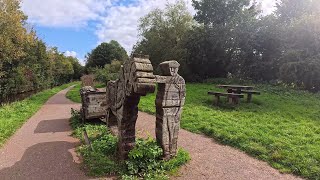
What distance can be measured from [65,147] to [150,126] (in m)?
3.48

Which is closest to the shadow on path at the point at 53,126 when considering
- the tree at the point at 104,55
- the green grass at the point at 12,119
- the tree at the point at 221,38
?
the green grass at the point at 12,119

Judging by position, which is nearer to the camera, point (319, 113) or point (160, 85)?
point (160, 85)

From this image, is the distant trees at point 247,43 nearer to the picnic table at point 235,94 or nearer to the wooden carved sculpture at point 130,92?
the picnic table at point 235,94

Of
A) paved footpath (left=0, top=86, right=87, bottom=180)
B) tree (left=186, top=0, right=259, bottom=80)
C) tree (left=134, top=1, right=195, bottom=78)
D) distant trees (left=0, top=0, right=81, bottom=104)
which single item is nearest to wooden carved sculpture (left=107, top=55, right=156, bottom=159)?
paved footpath (left=0, top=86, right=87, bottom=180)

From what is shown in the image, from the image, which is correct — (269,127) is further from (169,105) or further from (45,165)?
(45,165)

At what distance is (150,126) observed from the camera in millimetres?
10930

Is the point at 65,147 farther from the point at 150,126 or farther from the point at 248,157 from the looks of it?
the point at 248,157

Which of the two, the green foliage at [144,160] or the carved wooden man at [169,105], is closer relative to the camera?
the green foliage at [144,160]

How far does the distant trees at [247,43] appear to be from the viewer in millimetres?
21312

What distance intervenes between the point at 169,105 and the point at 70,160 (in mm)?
2790

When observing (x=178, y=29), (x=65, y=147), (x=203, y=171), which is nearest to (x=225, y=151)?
(x=203, y=171)

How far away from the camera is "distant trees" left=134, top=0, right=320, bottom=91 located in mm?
21312

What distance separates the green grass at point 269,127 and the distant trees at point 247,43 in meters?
6.88

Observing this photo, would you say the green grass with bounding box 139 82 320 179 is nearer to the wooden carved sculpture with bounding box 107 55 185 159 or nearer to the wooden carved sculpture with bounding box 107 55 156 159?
the wooden carved sculpture with bounding box 107 55 185 159
